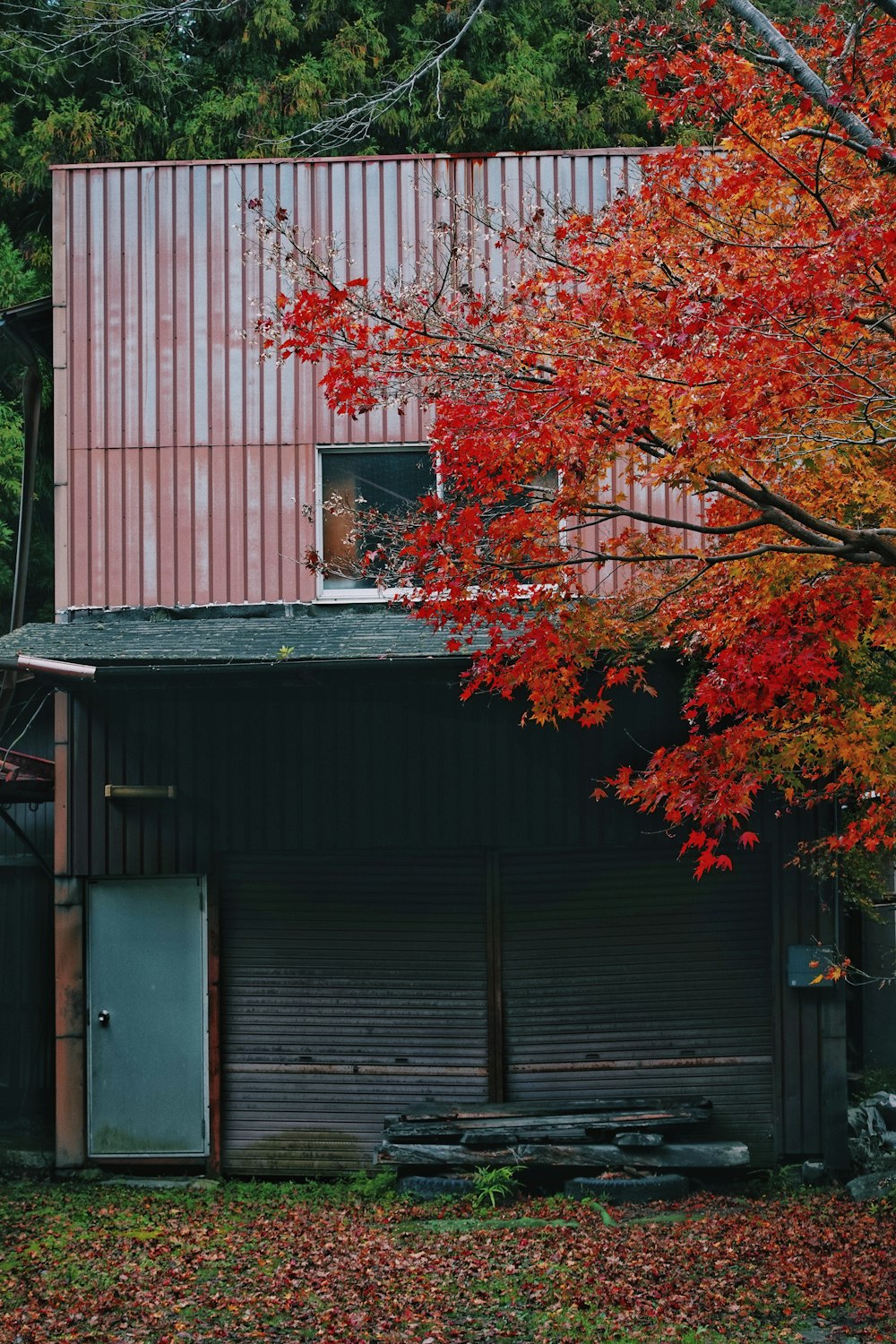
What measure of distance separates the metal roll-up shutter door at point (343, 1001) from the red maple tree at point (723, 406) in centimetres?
308

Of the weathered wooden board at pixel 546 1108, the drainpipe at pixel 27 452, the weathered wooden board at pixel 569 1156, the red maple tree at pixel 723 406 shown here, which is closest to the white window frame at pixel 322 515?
the red maple tree at pixel 723 406

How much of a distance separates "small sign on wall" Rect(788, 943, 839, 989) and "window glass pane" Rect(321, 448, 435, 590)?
217 inches

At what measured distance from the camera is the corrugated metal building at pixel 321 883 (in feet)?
43.1

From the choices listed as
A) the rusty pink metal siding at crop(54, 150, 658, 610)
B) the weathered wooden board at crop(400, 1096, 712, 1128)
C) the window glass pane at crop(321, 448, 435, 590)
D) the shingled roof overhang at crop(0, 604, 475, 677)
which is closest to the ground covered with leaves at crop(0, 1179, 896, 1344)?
the weathered wooden board at crop(400, 1096, 712, 1128)

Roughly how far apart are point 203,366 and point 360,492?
205 cm

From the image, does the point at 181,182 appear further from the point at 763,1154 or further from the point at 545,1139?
the point at 763,1154

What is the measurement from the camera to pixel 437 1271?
9523mm

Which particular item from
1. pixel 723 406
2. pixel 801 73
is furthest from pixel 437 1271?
pixel 801 73

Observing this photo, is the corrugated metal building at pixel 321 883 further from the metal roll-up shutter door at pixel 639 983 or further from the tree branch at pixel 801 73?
the tree branch at pixel 801 73

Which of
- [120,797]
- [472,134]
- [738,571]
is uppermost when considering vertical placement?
[472,134]

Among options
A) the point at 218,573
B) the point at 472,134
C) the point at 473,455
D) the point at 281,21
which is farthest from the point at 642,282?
the point at 281,21

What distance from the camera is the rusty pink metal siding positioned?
1373 centimetres

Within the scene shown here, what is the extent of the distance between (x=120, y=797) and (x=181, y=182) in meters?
6.34

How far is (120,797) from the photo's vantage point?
13422mm
